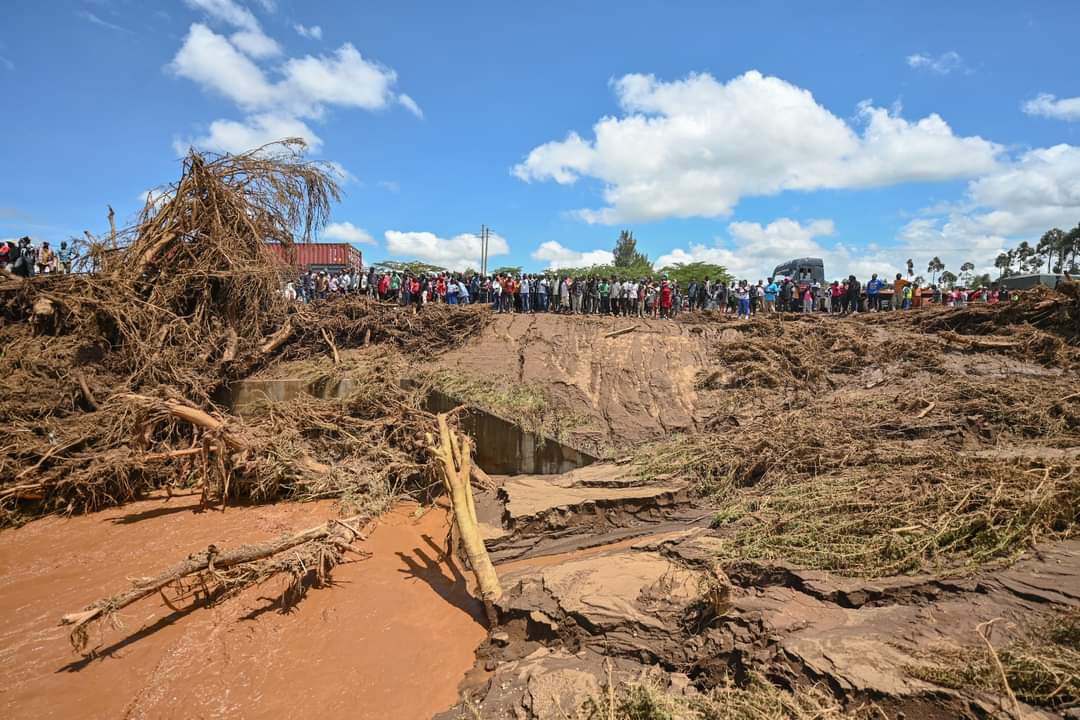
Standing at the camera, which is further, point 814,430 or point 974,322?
point 974,322

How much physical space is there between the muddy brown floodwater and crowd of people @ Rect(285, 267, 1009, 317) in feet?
36.4

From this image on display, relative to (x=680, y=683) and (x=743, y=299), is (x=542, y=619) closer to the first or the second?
(x=680, y=683)

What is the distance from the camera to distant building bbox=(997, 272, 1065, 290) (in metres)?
19.4

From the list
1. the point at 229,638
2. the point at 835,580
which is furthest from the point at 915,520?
the point at 229,638

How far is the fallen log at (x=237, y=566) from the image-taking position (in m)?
5.30

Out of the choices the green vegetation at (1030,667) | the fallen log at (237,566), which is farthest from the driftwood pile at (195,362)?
the green vegetation at (1030,667)

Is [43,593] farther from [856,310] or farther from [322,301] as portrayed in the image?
[856,310]

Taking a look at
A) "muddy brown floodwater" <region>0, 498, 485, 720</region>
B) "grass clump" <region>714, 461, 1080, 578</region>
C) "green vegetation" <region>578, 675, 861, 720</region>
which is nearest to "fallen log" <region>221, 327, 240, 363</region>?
"muddy brown floodwater" <region>0, 498, 485, 720</region>

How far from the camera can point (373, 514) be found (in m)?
8.93

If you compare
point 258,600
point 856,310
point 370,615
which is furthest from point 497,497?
point 856,310

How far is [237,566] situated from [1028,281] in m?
26.5

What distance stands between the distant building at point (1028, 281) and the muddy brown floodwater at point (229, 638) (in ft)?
73.3

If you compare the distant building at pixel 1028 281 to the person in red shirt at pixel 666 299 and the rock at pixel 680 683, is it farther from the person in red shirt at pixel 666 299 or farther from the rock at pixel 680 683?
the rock at pixel 680 683

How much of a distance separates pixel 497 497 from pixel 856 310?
655 inches
